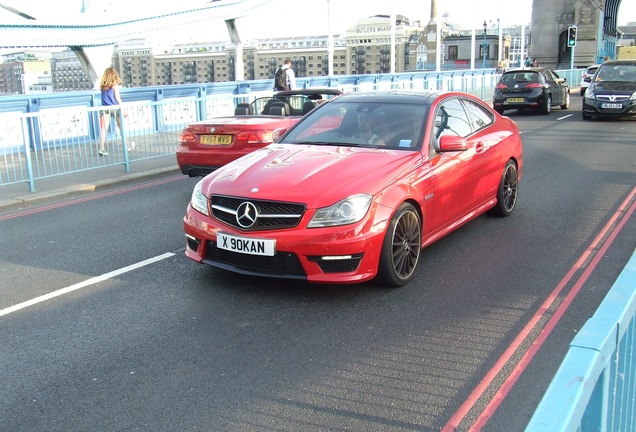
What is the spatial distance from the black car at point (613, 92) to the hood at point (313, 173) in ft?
50.1

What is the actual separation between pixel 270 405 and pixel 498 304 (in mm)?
2232

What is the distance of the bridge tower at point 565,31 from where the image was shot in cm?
5506

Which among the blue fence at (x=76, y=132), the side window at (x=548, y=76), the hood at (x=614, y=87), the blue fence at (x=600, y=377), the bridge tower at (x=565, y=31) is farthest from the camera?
the bridge tower at (x=565, y=31)

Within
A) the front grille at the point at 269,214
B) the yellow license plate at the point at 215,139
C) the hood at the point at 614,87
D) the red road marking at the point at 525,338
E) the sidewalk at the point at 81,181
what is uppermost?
the hood at the point at 614,87

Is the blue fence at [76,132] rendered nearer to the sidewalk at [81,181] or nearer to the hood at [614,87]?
the sidewalk at [81,181]

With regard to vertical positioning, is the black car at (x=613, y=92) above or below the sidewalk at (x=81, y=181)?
above

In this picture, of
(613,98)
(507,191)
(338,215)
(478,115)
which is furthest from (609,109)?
(338,215)

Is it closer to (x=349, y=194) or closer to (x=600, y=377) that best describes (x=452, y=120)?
(x=349, y=194)

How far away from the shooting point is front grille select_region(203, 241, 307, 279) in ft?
16.3

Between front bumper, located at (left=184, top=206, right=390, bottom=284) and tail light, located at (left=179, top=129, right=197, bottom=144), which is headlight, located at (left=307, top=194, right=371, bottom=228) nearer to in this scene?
front bumper, located at (left=184, top=206, right=390, bottom=284)

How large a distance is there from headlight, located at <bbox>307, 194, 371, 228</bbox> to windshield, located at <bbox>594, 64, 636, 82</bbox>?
57.7 feet

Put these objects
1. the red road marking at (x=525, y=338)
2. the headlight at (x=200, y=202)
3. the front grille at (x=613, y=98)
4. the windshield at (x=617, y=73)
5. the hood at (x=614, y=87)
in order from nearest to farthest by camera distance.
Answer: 1. the red road marking at (x=525, y=338)
2. the headlight at (x=200, y=202)
3. the front grille at (x=613, y=98)
4. the hood at (x=614, y=87)
5. the windshield at (x=617, y=73)

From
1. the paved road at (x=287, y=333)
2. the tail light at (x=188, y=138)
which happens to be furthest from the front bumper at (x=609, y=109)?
the tail light at (x=188, y=138)

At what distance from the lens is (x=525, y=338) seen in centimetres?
439
